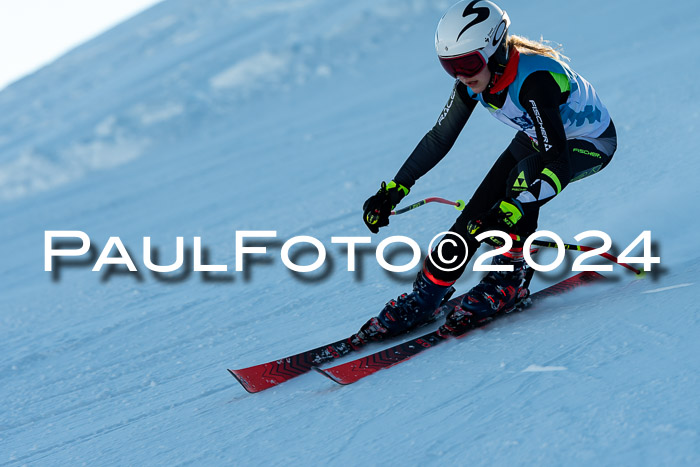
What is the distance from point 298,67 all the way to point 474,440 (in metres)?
11.6

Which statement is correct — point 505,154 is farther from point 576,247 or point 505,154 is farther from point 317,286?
point 317,286

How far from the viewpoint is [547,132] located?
112 inches

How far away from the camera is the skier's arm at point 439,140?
3.26m

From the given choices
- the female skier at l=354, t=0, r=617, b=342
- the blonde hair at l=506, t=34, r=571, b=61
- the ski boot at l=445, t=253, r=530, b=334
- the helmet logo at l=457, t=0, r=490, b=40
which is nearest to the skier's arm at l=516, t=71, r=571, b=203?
the female skier at l=354, t=0, r=617, b=342

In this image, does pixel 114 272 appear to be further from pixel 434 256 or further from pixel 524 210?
pixel 524 210

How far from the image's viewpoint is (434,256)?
3.18 metres

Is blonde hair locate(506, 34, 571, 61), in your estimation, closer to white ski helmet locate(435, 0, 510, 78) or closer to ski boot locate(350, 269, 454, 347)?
white ski helmet locate(435, 0, 510, 78)

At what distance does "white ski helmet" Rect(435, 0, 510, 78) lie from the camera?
9.21ft

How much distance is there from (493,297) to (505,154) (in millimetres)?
758

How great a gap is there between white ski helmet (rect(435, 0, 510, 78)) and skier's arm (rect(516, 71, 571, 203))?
0.21 metres

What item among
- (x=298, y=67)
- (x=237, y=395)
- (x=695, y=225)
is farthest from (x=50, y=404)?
(x=298, y=67)

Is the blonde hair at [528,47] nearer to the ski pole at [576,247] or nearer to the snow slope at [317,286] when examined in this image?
the ski pole at [576,247]

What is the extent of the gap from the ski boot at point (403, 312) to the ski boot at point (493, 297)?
124 millimetres

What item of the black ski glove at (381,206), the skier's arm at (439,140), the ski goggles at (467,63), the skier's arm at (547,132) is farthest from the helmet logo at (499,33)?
the black ski glove at (381,206)
